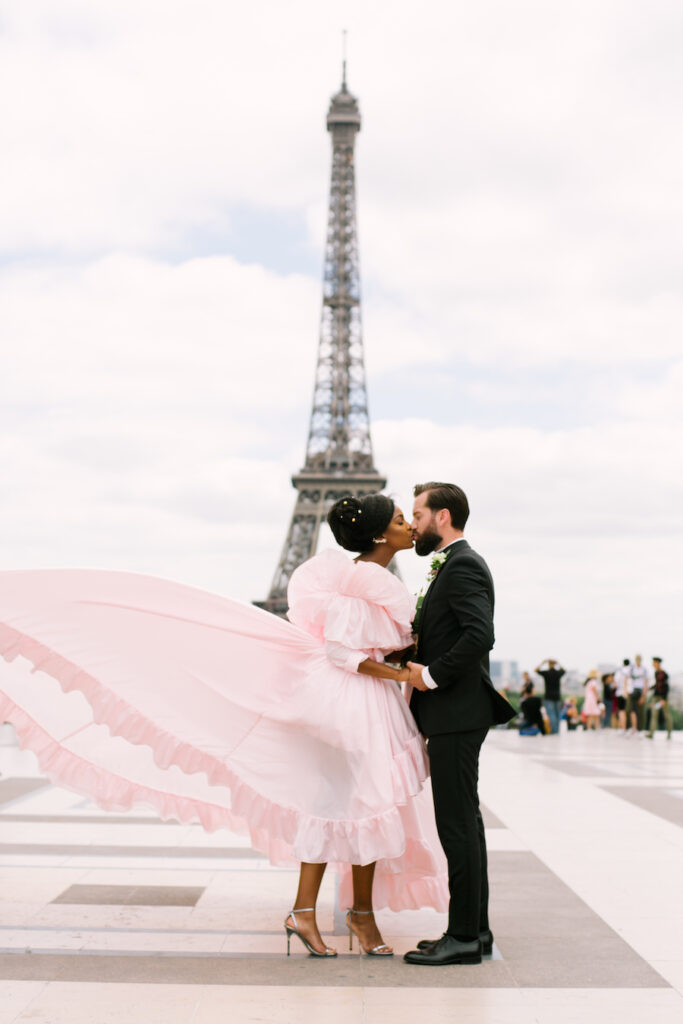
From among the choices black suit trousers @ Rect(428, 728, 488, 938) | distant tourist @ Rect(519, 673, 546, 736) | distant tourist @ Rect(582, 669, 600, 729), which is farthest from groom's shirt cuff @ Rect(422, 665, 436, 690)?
distant tourist @ Rect(582, 669, 600, 729)

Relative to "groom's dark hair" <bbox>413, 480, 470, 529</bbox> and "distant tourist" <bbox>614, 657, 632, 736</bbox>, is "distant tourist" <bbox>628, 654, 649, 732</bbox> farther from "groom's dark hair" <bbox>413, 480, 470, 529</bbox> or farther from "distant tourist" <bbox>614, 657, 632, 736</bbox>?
"groom's dark hair" <bbox>413, 480, 470, 529</bbox>

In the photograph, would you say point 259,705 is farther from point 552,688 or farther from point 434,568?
point 552,688

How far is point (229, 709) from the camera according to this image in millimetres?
4086

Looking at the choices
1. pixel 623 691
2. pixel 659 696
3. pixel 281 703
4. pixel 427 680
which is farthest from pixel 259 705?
pixel 623 691

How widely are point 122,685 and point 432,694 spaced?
118 centimetres

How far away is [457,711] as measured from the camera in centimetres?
388

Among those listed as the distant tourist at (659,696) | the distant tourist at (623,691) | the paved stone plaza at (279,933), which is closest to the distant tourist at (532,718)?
the distant tourist at (623,691)

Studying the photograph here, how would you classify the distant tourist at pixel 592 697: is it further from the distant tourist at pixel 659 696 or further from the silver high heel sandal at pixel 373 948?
the silver high heel sandal at pixel 373 948

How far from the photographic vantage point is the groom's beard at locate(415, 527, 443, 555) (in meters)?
4.11

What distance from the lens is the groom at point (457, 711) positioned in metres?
3.78

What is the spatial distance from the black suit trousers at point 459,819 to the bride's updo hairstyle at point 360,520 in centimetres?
79

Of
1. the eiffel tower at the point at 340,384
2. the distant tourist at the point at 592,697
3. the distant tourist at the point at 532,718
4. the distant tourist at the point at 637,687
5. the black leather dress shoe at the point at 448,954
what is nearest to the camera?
the black leather dress shoe at the point at 448,954

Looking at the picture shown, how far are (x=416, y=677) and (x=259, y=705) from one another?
2.07 feet

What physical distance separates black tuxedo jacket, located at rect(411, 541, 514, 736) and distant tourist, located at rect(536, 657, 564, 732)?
1461 cm
